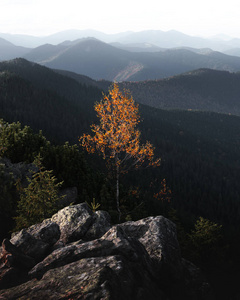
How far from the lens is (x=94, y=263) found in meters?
9.71

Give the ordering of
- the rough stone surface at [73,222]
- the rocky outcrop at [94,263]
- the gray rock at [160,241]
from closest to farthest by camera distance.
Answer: the rocky outcrop at [94,263], the gray rock at [160,241], the rough stone surface at [73,222]

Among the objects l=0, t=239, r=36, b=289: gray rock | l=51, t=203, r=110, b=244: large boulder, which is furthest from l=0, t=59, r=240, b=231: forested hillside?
l=0, t=239, r=36, b=289: gray rock

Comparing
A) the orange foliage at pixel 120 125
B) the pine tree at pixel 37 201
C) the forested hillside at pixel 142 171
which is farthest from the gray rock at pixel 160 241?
the orange foliage at pixel 120 125

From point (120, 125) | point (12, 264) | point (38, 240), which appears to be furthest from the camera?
point (120, 125)

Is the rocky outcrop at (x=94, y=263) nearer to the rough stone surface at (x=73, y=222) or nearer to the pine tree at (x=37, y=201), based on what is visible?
the rough stone surface at (x=73, y=222)

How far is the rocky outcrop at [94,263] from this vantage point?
8781mm

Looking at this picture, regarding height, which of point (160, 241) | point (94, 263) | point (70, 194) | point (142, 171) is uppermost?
point (94, 263)

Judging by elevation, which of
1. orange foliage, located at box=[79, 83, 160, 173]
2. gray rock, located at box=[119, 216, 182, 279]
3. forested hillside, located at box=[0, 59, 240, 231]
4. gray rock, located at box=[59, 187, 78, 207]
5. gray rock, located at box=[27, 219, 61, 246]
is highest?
orange foliage, located at box=[79, 83, 160, 173]

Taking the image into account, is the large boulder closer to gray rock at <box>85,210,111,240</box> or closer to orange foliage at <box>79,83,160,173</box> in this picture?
gray rock at <box>85,210,111,240</box>

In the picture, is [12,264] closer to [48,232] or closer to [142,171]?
[48,232]

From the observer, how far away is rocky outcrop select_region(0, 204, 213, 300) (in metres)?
8.78

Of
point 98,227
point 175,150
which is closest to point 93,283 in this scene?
point 98,227

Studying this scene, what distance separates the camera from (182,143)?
164875mm

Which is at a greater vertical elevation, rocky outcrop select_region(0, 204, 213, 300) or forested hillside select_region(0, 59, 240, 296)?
rocky outcrop select_region(0, 204, 213, 300)
